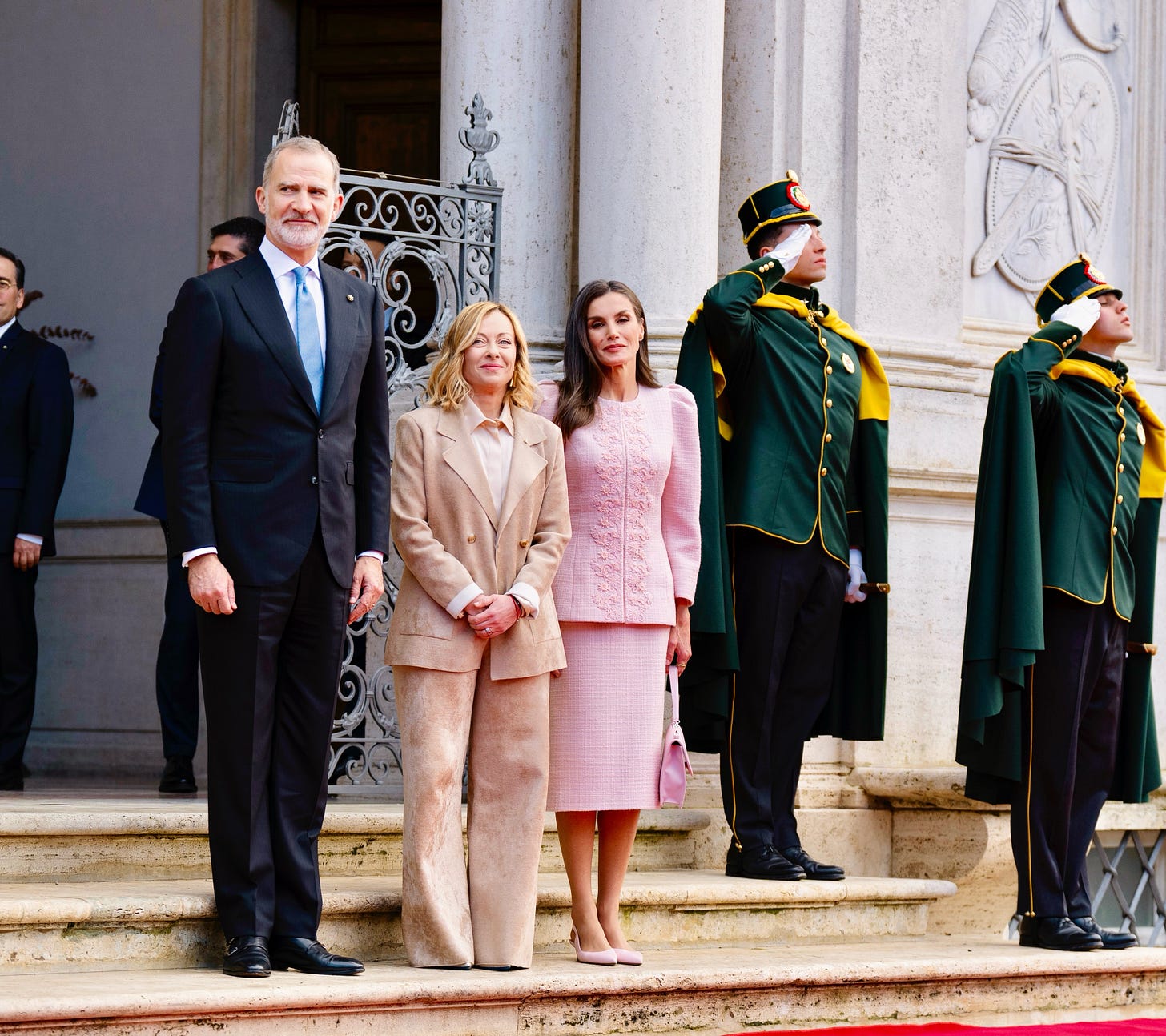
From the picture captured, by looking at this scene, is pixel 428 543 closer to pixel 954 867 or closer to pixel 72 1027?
pixel 72 1027

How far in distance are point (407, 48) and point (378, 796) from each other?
3925mm

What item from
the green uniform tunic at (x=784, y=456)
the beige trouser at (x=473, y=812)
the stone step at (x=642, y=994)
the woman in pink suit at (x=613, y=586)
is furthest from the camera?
the green uniform tunic at (x=784, y=456)

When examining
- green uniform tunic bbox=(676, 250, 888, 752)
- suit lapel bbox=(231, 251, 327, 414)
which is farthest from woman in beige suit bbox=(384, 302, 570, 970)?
green uniform tunic bbox=(676, 250, 888, 752)

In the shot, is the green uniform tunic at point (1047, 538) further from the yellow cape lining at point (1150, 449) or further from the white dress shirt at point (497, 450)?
the white dress shirt at point (497, 450)

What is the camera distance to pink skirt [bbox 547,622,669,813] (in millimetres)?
4836

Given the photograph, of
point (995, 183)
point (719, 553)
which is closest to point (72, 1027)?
point (719, 553)

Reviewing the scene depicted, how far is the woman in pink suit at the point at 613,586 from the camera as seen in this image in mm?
4848

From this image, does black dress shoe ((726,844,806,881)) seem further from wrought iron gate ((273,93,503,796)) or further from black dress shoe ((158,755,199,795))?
black dress shoe ((158,755,199,795))

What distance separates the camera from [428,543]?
469 centimetres

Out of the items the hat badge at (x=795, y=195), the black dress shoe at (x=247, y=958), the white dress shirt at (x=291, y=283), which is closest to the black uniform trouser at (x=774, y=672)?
the hat badge at (x=795, y=195)

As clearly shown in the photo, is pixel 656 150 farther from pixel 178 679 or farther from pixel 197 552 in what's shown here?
pixel 197 552

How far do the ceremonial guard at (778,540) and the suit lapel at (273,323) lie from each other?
4.74 ft

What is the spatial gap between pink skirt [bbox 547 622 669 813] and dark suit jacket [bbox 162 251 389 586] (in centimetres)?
69

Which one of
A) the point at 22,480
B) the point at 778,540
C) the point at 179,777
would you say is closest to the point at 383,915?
the point at 778,540
